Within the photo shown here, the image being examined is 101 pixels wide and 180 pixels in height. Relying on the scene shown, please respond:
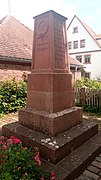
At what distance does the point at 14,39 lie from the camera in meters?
11.0

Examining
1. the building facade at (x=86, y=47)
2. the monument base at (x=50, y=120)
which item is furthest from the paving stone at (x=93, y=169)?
the building facade at (x=86, y=47)

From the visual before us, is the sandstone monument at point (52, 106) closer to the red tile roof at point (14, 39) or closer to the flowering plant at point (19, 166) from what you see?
the flowering plant at point (19, 166)

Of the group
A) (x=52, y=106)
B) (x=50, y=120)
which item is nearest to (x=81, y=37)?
(x=52, y=106)

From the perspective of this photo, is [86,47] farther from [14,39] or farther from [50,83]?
[50,83]

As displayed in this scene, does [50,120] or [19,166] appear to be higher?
[50,120]

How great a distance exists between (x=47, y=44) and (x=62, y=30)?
585 millimetres

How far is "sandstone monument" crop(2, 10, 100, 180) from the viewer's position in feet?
10.5

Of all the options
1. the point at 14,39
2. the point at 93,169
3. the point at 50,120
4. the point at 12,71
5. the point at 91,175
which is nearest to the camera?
the point at 91,175

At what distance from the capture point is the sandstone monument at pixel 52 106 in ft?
10.5

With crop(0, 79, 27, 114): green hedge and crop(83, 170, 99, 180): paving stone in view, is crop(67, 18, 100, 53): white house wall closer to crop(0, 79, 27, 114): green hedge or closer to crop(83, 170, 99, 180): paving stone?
crop(0, 79, 27, 114): green hedge

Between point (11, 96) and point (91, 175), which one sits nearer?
point (91, 175)

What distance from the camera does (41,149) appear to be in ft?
10.1

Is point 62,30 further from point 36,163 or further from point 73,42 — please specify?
point 73,42

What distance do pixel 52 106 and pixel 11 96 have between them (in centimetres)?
393
